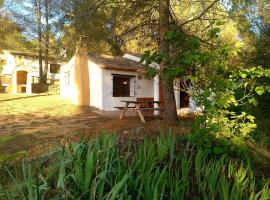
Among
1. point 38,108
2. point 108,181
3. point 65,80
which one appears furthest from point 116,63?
point 108,181

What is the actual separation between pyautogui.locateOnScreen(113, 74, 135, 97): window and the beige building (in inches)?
637

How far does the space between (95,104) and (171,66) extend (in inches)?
525

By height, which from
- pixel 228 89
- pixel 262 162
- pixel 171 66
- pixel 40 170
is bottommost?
pixel 262 162

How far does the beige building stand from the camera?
3338 cm

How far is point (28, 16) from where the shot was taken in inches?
1147

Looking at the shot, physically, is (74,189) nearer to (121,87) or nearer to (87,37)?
(87,37)

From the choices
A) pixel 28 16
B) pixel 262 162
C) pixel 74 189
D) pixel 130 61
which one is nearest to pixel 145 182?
pixel 74 189

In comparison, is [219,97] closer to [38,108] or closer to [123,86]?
[123,86]

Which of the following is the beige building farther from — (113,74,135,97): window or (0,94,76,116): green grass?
(113,74,135,97): window

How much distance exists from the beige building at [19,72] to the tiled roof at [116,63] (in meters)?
15.1

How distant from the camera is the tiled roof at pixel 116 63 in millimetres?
17641

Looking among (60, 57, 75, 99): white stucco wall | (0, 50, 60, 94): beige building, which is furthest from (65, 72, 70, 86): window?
(0, 50, 60, 94): beige building

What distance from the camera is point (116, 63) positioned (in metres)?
18.7

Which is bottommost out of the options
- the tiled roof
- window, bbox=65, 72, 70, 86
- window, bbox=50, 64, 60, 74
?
window, bbox=65, 72, 70, 86
